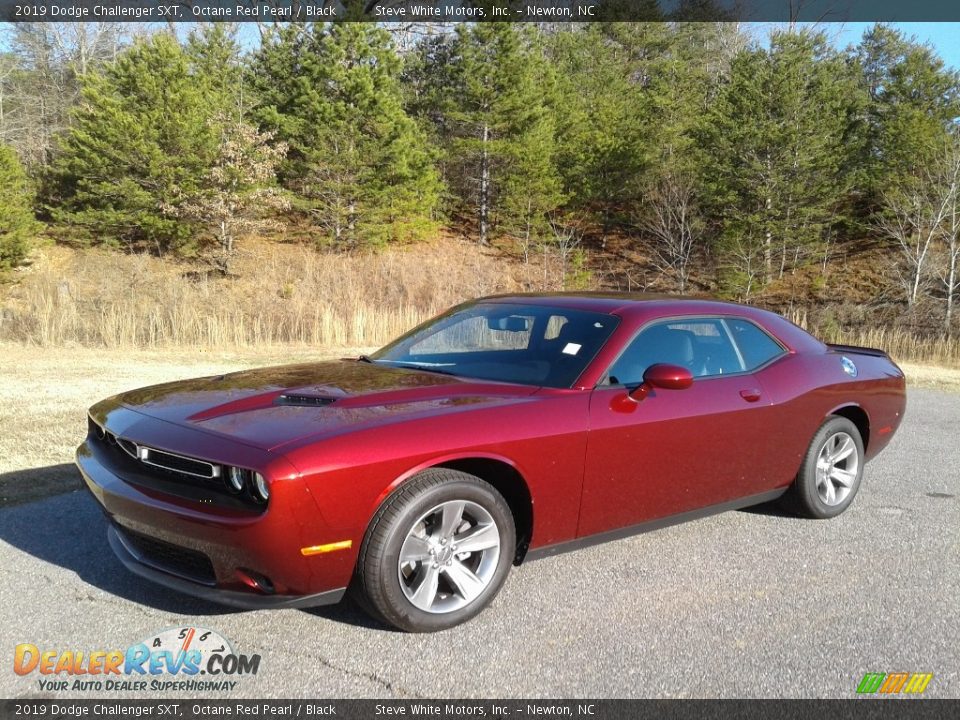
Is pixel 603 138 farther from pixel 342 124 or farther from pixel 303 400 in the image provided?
pixel 303 400

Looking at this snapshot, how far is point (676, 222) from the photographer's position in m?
39.4

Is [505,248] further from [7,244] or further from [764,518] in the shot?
[764,518]

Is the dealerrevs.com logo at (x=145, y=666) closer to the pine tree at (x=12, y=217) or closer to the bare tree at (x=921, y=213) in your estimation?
the pine tree at (x=12, y=217)

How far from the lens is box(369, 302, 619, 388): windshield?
13.5 feet

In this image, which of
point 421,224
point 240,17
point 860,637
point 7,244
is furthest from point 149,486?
point 240,17

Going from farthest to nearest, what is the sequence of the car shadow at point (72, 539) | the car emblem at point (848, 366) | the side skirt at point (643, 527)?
the car emblem at point (848, 366) < the side skirt at point (643, 527) < the car shadow at point (72, 539)

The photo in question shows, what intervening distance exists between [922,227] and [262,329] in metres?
30.6

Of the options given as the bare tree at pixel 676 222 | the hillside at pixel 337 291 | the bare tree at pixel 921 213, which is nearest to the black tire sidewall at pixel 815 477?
the hillside at pixel 337 291

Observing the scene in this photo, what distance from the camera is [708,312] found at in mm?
4793

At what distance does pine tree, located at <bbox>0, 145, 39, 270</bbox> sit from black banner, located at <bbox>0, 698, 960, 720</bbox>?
92.4 feet

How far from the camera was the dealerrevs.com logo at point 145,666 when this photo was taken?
2.92 metres

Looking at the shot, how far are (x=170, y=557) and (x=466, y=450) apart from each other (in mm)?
1270

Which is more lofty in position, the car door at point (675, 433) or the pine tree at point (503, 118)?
the pine tree at point (503, 118)

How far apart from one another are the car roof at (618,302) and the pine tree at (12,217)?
26976 millimetres
